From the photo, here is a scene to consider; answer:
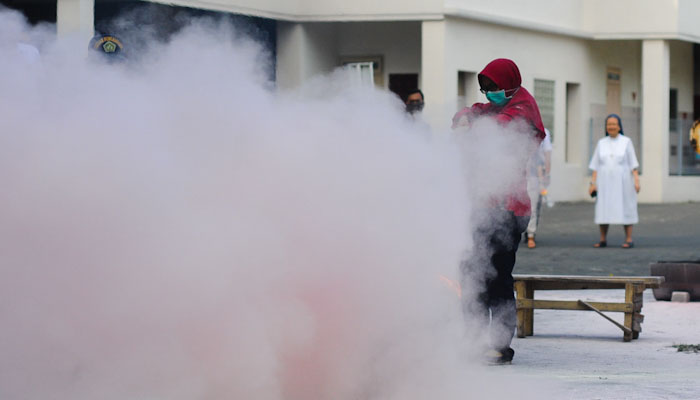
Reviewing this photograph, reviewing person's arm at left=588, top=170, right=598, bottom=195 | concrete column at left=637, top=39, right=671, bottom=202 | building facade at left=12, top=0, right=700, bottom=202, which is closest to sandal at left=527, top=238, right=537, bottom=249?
person's arm at left=588, top=170, right=598, bottom=195

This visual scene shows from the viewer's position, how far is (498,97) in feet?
24.3

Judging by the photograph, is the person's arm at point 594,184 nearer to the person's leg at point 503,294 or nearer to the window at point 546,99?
the person's leg at point 503,294

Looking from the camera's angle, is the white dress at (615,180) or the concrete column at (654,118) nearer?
the white dress at (615,180)

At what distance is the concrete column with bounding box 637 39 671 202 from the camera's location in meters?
28.9

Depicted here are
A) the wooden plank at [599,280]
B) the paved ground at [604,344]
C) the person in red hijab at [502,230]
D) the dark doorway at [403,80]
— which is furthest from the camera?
the dark doorway at [403,80]

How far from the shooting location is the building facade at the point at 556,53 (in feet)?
79.0

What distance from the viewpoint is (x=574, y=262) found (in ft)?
49.3

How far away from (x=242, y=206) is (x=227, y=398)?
77cm

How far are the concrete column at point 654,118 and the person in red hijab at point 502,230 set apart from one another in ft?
72.6

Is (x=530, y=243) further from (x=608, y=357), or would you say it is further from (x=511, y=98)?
(x=511, y=98)

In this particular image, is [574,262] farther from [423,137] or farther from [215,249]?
[215,249]

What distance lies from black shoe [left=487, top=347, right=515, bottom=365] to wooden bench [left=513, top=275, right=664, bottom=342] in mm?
1225

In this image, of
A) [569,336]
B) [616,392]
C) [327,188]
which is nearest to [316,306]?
[327,188]

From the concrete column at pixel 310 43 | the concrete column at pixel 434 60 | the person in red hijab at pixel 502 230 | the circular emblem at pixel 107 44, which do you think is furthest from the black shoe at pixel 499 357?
the concrete column at pixel 434 60
